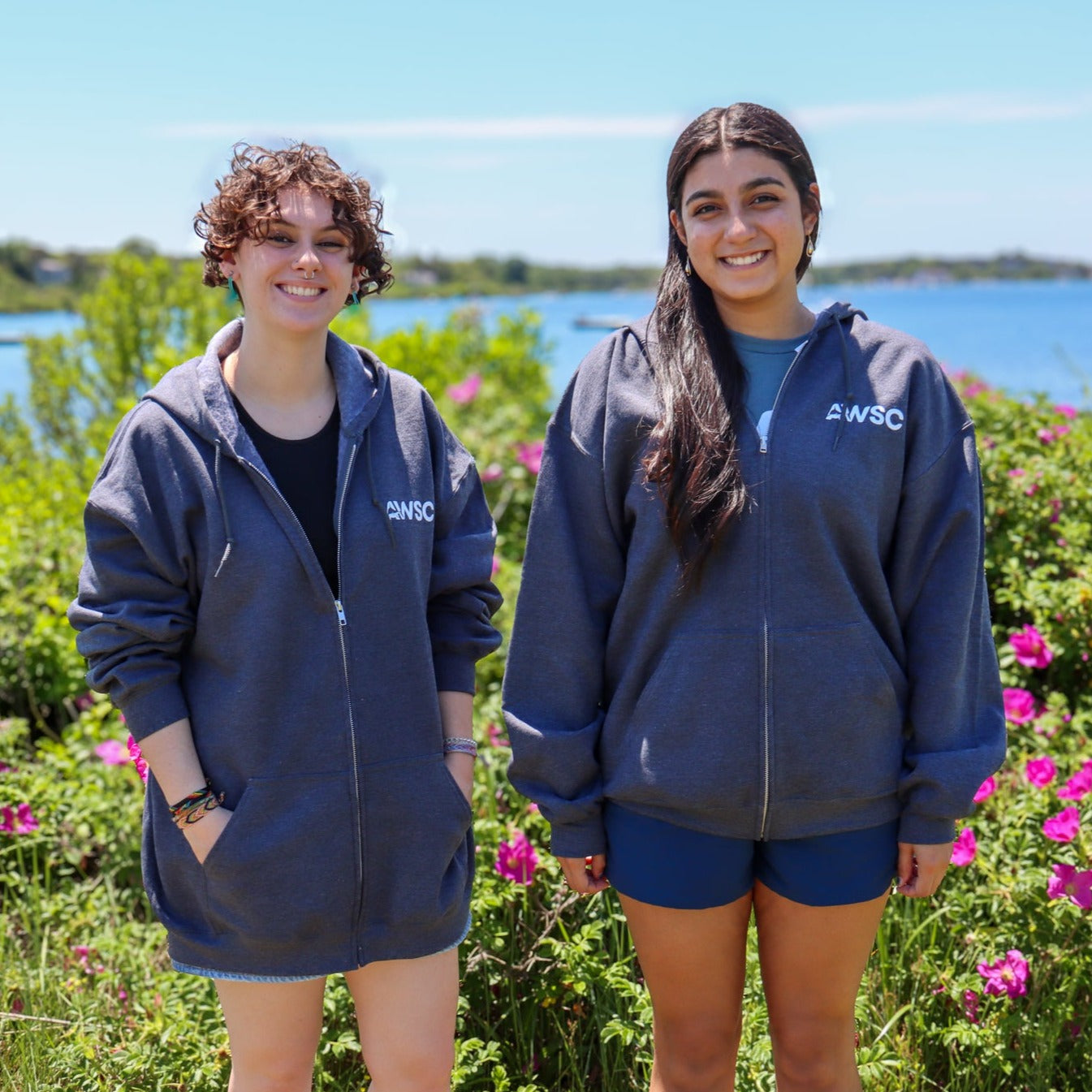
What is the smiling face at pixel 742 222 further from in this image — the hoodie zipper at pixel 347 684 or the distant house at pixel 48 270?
the distant house at pixel 48 270

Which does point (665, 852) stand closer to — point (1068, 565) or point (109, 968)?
point (109, 968)

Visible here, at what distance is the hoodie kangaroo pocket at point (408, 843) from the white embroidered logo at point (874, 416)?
0.95 m

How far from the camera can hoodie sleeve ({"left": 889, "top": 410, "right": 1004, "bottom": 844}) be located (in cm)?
205

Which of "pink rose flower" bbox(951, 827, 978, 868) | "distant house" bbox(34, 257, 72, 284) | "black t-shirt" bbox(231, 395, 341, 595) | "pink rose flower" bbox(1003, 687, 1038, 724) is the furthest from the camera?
"distant house" bbox(34, 257, 72, 284)

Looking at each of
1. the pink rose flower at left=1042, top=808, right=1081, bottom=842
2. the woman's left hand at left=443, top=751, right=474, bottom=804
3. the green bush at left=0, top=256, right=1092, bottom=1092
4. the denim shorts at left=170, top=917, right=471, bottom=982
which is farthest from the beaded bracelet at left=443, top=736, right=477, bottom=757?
the pink rose flower at left=1042, top=808, right=1081, bottom=842

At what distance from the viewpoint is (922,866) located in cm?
209

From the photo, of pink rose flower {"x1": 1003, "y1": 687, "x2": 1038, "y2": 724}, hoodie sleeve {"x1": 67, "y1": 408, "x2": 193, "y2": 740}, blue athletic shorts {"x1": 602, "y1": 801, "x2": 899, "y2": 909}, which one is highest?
hoodie sleeve {"x1": 67, "y1": 408, "x2": 193, "y2": 740}

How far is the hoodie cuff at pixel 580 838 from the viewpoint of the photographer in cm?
218

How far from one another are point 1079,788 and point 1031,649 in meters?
0.95

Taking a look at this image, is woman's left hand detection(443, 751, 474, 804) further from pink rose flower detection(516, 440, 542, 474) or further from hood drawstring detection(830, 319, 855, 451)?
pink rose flower detection(516, 440, 542, 474)

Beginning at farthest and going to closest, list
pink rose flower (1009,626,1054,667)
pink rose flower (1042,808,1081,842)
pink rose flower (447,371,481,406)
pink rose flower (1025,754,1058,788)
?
pink rose flower (447,371,481,406)
pink rose flower (1009,626,1054,667)
pink rose flower (1025,754,1058,788)
pink rose flower (1042,808,1081,842)

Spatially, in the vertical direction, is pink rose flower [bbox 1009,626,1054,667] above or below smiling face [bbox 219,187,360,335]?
below

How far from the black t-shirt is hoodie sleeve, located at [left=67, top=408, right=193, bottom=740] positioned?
0.57 feet

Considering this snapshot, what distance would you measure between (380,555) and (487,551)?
262 millimetres
